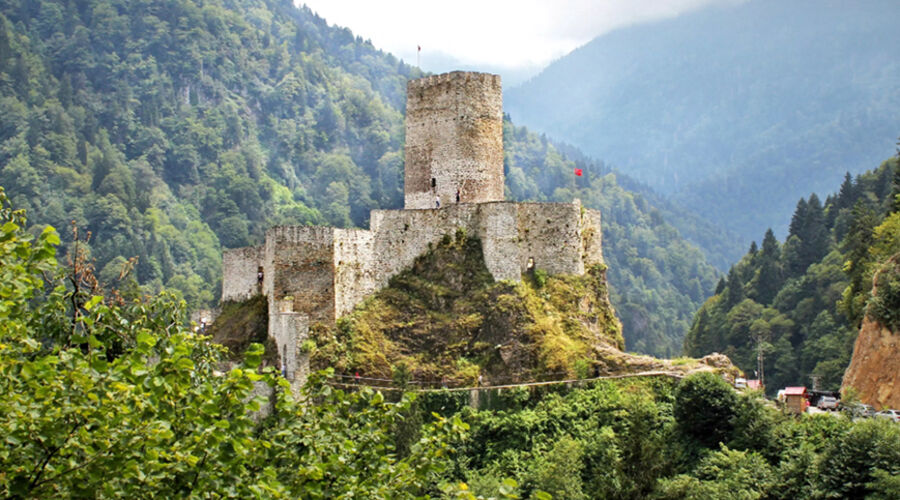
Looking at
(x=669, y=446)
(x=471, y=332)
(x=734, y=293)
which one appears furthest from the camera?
(x=734, y=293)

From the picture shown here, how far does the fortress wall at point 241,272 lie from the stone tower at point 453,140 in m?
6.48

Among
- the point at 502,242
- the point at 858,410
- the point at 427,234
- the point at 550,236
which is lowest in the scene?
the point at 858,410

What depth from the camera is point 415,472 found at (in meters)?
16.8

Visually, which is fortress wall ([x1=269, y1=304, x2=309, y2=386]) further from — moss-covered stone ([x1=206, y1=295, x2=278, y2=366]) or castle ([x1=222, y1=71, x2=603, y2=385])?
moss-covered stone ([x1=206, y1=295, x2=278, y2=366])

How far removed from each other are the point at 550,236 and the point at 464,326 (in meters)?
5.09

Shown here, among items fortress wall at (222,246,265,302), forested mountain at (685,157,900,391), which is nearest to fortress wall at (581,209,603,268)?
fortress wall at (222,246,265,302)

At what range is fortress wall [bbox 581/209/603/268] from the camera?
4638 centimetres

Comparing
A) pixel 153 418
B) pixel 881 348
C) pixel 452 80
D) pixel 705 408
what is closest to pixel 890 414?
pixel 881 348

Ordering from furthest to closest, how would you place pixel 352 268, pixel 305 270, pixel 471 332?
pixel 352 268 < pixel 471 332 < pixel 305 270

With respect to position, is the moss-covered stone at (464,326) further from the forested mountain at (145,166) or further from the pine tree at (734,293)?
the forested mountain at (145,166)

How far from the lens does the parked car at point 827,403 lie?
46.6 meters

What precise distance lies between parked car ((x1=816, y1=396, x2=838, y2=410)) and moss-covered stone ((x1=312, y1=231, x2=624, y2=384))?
9389mm

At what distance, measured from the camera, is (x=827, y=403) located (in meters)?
47.5

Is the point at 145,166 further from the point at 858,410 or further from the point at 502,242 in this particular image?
the point at 858,410
